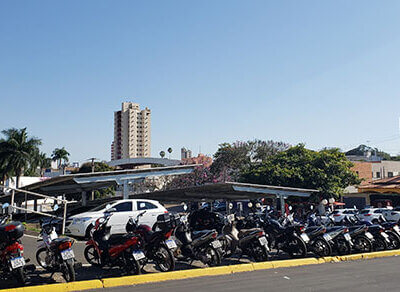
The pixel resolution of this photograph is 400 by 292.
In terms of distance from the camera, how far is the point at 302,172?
3738 cm

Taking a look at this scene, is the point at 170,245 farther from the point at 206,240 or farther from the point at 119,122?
the point at 119,122

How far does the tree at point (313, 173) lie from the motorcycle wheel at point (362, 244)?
25046 mm

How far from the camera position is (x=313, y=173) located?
36.8m

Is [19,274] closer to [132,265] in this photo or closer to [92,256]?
[132,265]

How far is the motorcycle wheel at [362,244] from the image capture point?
11614 millimetres

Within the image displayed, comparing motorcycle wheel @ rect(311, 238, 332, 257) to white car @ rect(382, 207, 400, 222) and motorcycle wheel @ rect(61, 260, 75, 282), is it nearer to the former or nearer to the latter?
motorcycle wheel @ rect(61, 260, 75, 282)

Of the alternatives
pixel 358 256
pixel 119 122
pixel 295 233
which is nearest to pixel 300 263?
pixel 295 233

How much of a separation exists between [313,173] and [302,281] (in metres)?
29.9

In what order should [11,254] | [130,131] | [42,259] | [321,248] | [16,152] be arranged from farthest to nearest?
[130,131], [16,152], [321,248], [42,259], [11,254]

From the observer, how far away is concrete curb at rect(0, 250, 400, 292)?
7266 mm

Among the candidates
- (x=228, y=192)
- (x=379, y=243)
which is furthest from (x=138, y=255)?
(x=228, y=192)

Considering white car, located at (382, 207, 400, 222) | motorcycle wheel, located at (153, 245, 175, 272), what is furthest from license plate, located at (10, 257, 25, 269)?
white car, located at (382, 207, 400, 222)

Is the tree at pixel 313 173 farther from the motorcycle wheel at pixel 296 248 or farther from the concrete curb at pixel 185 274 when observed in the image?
the motorcycle wheel at pixel 296 248

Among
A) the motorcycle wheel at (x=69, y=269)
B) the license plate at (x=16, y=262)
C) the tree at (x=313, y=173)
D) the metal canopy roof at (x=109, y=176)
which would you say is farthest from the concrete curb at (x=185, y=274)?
the tree at (x=313, y=173)
